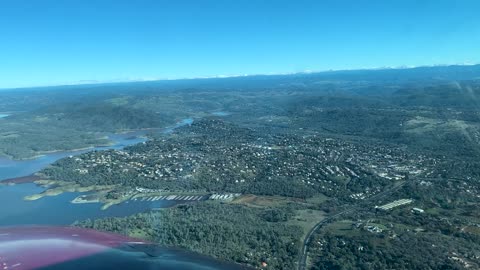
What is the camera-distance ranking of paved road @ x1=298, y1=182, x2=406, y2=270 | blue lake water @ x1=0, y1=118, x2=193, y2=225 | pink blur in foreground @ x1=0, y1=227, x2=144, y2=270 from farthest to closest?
1. blue lake water @ x1=0, y1=118, x2=193, y2=225
2. paved road @ x1=298, y1=182, x2=406, y2=270
3. pink blur in foreground @ x1=0, y1=227, x2=144, y2=270

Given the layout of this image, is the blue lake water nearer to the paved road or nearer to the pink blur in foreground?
the paved road

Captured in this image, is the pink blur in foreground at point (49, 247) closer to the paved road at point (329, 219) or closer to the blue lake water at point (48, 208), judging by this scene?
the paved road at point (329, 219)

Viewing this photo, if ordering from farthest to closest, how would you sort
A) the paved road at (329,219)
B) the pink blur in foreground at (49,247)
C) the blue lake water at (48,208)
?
the blue lake water at (48,208) < the paved road at (329,219) < the pink blur in foreground at (49,247)

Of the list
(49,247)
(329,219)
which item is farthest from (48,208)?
(49,247)

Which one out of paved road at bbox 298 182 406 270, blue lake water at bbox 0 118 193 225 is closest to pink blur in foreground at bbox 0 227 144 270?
paved road at bbox 298 182 406 270

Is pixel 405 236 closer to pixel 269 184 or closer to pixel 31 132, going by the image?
pixel 269 184

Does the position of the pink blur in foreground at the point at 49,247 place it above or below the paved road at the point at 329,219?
above

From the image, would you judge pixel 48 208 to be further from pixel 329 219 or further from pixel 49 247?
pixel 49 247

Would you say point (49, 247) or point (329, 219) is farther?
point (329, 219)

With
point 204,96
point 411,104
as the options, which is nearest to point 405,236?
point 411,104

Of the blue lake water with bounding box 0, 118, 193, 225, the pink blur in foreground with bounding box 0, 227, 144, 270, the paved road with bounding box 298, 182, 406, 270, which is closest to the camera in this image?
the pink blur in foreground with bounding box 0, 227, 144, 270

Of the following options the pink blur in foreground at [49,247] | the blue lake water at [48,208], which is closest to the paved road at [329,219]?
the blue lake water at [48,208]
